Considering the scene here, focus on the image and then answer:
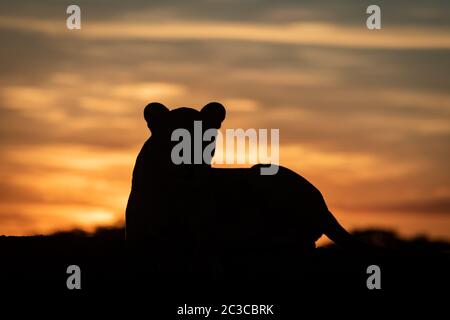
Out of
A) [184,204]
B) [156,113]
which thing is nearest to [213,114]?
[156,113]

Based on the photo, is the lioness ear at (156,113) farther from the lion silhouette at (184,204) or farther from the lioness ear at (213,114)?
the lioness ear at (213,114)

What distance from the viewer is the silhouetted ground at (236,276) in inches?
616

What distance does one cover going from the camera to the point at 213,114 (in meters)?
17.6

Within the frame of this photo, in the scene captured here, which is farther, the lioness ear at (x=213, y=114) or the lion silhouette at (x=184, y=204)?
the lioness ear at (x=213, y=114)

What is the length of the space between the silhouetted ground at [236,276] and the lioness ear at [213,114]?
6.53 ft

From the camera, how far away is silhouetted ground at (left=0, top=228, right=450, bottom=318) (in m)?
15.6

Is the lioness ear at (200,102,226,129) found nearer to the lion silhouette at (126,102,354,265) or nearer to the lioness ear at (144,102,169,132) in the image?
the lion silhouette at (126,102,354,265)

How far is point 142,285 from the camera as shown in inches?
633

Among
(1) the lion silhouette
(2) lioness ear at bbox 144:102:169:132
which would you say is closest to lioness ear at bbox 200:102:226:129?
(1) the lion silhouette

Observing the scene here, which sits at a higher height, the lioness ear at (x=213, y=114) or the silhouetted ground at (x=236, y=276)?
the lioness ear at (x=213, y=114)

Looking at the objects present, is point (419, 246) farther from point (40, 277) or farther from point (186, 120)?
point (40, 277)

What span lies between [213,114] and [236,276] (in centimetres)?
220

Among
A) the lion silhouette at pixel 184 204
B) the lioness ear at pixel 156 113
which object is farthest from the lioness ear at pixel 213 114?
the lioness ear at pixel 156 113
